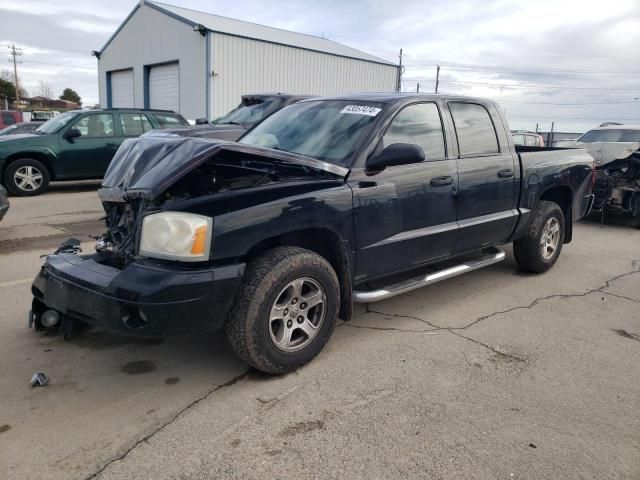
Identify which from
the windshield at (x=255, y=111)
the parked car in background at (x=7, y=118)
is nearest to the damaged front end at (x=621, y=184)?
the windshield at (x=255, y=111)

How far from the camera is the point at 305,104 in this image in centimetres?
470

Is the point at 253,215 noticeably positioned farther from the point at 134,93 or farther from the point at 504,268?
the point at 134,93

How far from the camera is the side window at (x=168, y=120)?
12.5m

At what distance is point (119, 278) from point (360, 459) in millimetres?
1645

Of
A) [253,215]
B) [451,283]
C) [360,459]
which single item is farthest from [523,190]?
[360,459]

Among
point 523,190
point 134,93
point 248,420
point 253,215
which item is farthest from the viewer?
point 134,93

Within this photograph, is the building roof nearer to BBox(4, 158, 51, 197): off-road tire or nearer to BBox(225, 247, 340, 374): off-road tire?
BBox(4, 158, 51, 197): off-road tire

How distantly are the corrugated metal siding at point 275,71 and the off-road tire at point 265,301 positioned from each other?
18.7 m

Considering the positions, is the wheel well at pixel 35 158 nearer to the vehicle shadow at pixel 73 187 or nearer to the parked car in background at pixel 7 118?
the vehicle shadow at pixel 73 187

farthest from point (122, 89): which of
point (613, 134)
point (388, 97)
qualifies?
point (388, 97)

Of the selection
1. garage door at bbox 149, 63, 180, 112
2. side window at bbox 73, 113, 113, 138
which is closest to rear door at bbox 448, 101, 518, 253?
side window at bbox 73, 113, 113, 138

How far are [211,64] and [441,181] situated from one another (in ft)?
59.1

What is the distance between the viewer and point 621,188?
30.6ft

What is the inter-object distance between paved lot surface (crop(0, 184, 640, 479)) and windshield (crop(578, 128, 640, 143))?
7560 millimetres
